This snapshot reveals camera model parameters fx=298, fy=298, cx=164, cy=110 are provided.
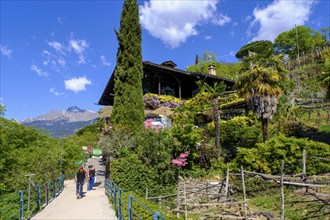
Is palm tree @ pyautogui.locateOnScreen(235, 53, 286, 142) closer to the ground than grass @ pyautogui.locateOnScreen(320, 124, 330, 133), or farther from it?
farther from it

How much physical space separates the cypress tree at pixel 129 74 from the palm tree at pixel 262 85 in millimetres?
7955

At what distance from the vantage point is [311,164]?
16.5m

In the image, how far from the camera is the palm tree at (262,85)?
19.3 m

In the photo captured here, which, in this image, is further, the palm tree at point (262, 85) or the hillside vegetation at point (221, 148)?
the palm tree at point (262, 85)

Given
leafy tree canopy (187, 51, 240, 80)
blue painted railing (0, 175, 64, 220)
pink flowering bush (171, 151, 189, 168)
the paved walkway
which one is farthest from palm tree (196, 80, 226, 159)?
leafy tree canopy (187, 51, 240, 80)

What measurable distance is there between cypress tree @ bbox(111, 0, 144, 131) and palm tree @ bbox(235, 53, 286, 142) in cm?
795

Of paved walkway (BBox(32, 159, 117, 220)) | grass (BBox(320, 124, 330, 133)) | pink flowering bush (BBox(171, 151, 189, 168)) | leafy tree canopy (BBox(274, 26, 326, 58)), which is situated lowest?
paved walkway (BBox(32, 159, 117, 220))

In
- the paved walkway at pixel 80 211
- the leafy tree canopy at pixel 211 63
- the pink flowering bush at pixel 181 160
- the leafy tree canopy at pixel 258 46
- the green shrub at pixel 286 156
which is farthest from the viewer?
the leafy tree canopy at pixel 258 46

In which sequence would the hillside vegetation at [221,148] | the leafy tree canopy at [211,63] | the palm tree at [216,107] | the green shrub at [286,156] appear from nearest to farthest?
the green shrub at [286,156]
the hillside vegetation at [221,148]
the palm tree at [216,107]
the leafy tree canopy at [211,63]

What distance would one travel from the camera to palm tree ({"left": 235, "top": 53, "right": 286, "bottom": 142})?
63.5 feet

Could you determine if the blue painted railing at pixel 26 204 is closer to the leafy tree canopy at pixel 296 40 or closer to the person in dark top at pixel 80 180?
the person in dark top at pixel 80 180

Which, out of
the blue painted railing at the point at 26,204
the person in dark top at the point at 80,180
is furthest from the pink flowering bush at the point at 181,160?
the blue painted railing at the point at 26,204

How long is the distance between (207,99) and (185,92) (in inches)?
256

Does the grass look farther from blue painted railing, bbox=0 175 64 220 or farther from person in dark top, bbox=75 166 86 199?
blue painted railing, bbox=0 175 64 220
